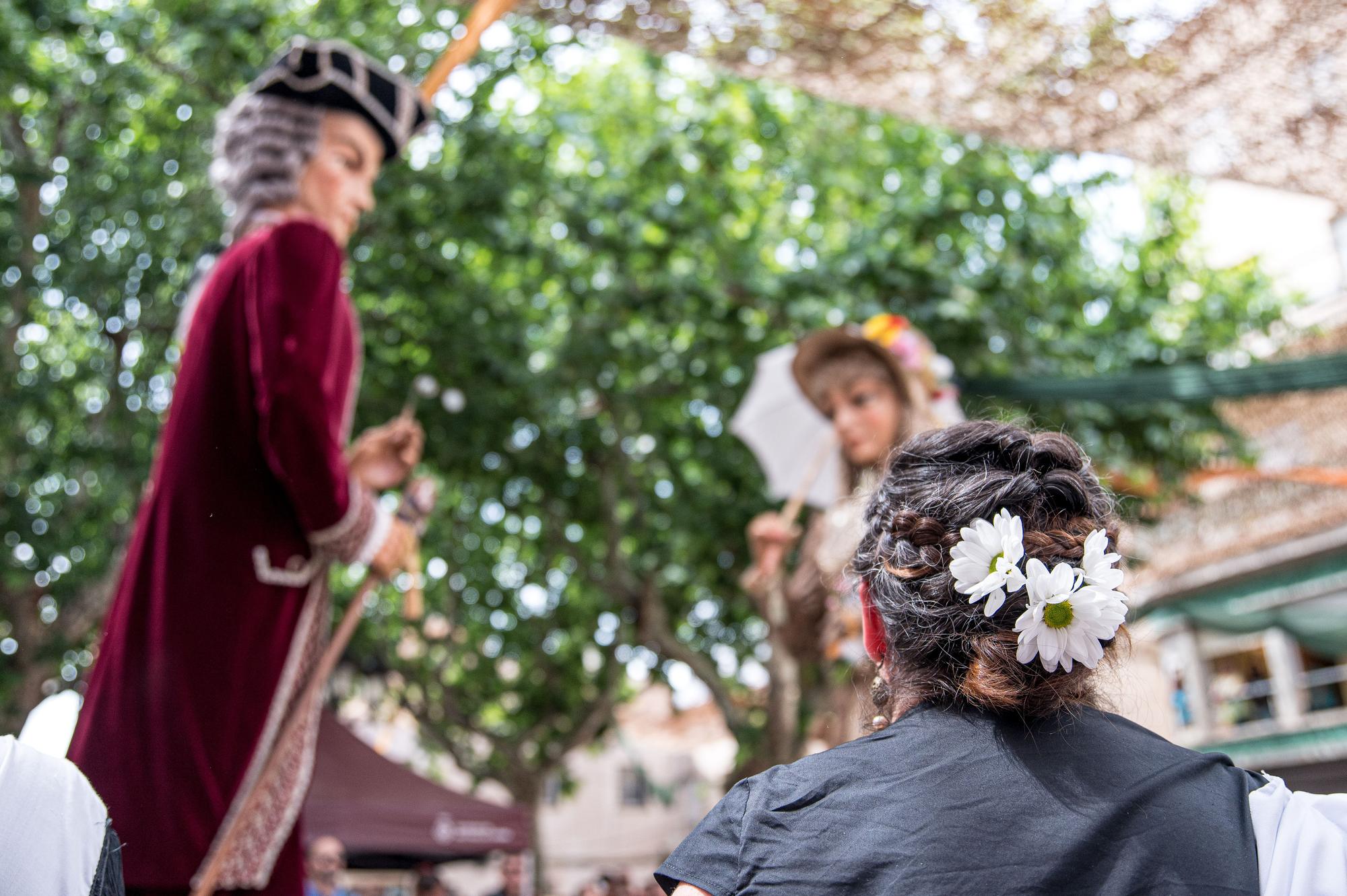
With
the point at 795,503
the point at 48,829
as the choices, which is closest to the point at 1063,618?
the point at 48,829

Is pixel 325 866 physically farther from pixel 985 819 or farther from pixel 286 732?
pixel 985 819

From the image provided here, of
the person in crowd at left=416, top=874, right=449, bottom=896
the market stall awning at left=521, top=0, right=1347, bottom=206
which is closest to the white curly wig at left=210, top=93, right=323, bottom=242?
the market stall awning at left=521, top=0, right=1347, bottom=206

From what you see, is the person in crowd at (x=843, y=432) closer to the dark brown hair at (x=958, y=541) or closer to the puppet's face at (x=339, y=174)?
the puppet's face at (x=339, y=174)

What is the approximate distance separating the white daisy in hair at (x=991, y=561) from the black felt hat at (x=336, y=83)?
2385 millimetres

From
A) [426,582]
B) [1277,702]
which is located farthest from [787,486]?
[1277,702]

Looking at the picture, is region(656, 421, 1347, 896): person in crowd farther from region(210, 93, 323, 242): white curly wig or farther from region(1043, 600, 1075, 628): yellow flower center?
region(210, 93, 323, 242): white curly wig

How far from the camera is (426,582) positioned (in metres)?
11.8

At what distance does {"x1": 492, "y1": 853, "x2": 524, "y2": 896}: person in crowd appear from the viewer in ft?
33.9

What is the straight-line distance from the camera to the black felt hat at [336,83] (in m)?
3.23

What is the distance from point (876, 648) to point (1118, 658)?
0.31m

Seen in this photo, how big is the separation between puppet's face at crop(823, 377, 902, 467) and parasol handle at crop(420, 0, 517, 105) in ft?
5.61

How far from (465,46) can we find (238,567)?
2037mm

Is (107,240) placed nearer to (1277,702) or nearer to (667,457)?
(667,457)

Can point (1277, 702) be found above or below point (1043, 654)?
below
